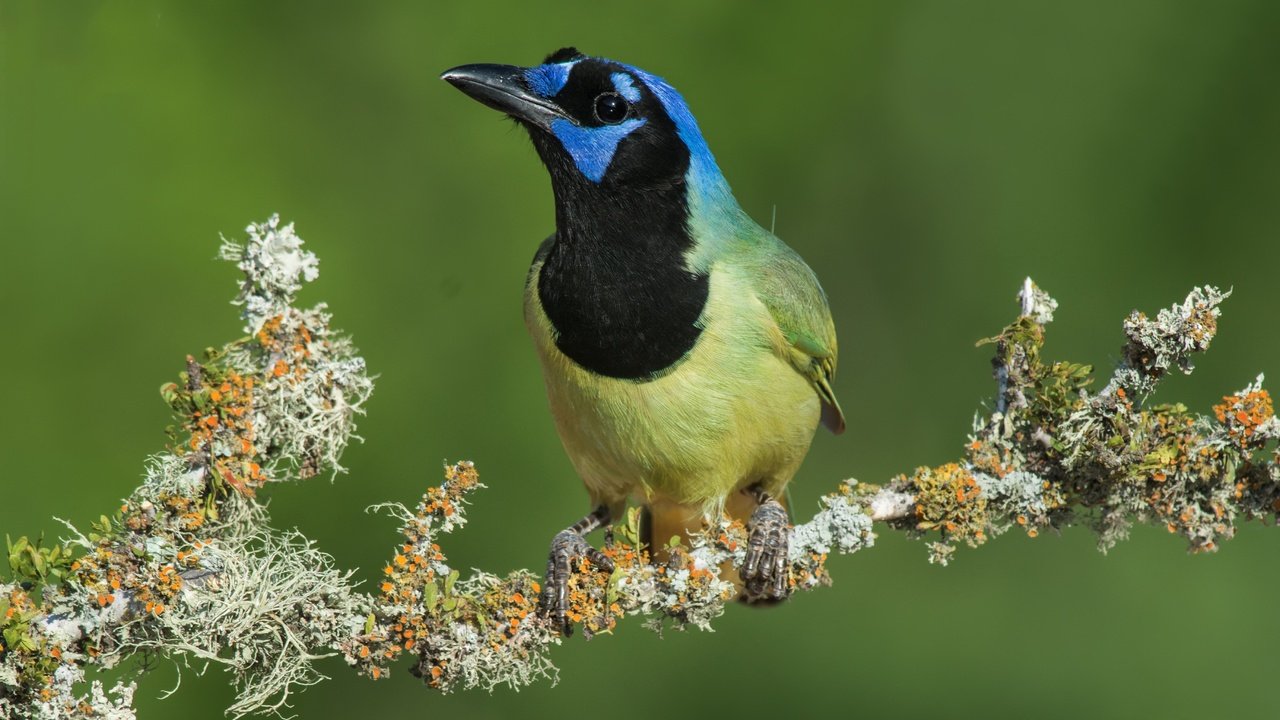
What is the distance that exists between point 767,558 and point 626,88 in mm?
1482

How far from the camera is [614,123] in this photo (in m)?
3.88

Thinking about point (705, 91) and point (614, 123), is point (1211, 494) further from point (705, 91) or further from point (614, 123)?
point (705, 91)

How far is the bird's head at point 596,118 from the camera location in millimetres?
3859

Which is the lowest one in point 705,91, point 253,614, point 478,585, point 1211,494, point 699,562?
point 253,614

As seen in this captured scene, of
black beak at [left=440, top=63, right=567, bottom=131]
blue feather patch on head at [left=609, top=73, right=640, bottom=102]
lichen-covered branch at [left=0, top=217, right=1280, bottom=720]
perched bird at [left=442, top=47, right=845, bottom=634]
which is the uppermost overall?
blue feather patch on head at [left=609, top=73, right=640, bottom=102]

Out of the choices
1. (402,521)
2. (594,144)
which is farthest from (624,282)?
(402,521)

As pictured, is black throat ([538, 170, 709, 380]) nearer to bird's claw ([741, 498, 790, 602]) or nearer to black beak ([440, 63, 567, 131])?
black beak ([440, 63, 567, 131])

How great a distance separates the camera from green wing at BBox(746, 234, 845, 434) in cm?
401

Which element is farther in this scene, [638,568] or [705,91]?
[705,91]

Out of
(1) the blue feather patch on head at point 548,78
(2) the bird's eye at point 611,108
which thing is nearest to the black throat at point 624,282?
(2) the bird's eye at point 611,108

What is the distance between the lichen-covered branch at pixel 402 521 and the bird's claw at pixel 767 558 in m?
0.22

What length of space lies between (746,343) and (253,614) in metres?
1.69

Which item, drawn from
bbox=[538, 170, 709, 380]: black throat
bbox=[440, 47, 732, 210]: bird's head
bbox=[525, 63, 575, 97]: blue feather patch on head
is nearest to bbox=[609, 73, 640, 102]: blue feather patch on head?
bbox=[440, 47, 732, 210]: bird's head

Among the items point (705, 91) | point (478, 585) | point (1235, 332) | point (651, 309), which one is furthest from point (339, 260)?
point (1235, 332)
